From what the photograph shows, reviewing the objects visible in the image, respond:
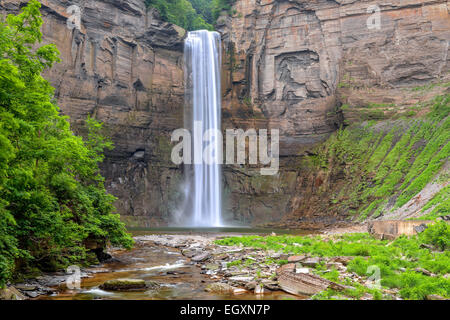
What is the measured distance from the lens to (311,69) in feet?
185

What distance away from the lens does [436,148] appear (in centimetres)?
3816

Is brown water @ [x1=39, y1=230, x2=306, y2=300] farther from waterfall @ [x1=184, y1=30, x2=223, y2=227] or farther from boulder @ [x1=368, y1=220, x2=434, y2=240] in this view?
waterfall @ [x1=184, y1=30, x2=223, y2=227]

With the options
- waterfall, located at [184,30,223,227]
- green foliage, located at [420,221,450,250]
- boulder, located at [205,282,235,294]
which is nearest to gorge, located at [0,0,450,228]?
Result: waterfall, located at [184,30,223,227]

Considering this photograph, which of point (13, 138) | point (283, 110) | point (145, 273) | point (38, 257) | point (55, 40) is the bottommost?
point (145, 273)

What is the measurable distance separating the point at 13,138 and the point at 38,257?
5.45 m

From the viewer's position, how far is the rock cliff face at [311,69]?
4988cm

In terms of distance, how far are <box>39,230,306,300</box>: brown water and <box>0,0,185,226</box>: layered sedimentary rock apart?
3126cm

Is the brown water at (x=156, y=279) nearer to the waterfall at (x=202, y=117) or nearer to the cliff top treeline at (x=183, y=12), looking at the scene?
the waterfall at (x=202, y=117)

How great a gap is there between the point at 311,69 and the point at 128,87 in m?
27.3

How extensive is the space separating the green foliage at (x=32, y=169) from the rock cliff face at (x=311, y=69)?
3439 cm

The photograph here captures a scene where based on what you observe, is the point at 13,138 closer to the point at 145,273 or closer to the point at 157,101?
the point at 145,273

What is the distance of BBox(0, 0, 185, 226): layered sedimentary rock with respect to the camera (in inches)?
1927
